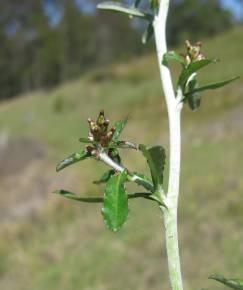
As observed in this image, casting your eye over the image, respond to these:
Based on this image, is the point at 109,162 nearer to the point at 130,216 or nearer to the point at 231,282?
the point at 231,282

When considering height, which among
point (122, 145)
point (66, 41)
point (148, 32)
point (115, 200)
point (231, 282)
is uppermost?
point (66, 41)

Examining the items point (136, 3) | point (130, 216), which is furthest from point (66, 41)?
point (136, 3)

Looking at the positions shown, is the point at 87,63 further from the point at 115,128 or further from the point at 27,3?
the point at 115,128

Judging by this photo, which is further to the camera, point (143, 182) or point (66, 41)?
point (66, 41)

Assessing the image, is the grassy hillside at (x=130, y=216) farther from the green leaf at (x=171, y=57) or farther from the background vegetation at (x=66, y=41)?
the background vegetation at (x=66, y=41)

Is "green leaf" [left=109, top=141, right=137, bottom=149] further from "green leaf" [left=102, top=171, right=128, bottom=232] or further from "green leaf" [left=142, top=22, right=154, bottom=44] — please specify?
"green leaf" [left=142, top=22, right=154, bottom=44]
